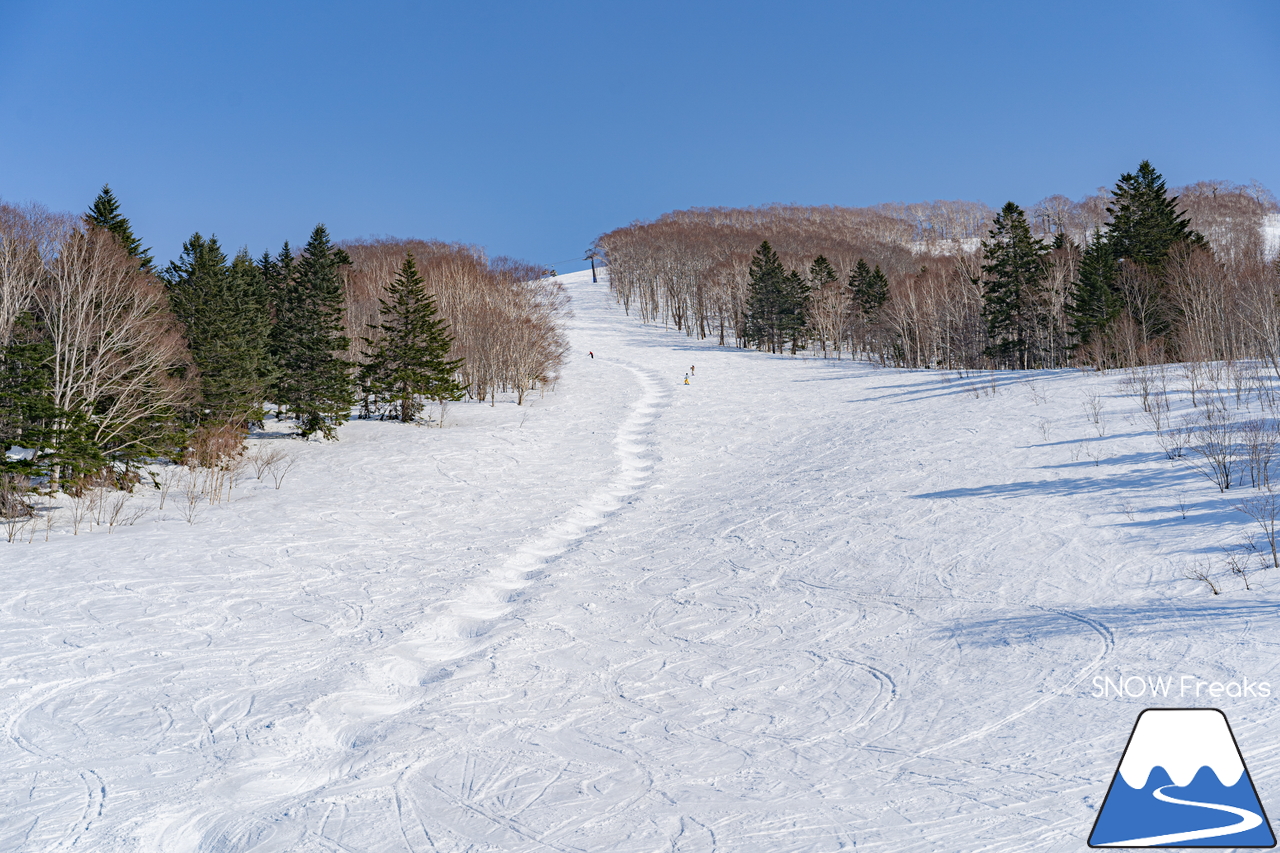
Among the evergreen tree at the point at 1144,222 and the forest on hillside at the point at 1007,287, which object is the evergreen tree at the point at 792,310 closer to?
the forest on hillside at the point at 1007,287

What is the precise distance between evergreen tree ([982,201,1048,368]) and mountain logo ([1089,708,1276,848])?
50.8 meters

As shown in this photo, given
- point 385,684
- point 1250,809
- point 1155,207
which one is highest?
→ point 1155,207

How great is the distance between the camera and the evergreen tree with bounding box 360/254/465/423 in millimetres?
36344

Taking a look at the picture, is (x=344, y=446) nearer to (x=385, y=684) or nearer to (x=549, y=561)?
(x=549, y=561)

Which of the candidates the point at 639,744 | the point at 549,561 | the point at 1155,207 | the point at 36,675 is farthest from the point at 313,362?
the point at 1155,207

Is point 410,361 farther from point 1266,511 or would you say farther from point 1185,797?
point 1185,797

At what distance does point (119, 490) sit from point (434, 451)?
1049 cm

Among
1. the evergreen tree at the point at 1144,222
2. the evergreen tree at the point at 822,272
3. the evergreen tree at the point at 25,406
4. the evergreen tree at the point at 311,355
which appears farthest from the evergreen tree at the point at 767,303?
the evergreen tree at the point at 25,406

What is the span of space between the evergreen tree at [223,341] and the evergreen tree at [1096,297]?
4144 cm

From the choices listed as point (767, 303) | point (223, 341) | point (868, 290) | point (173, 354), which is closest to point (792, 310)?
point (767, 303)

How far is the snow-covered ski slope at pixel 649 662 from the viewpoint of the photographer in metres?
5.62

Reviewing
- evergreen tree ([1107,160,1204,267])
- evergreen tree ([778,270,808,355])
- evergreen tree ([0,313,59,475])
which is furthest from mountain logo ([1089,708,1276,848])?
evergreen tree ([778,270,808,355])

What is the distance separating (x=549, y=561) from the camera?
1439 cm

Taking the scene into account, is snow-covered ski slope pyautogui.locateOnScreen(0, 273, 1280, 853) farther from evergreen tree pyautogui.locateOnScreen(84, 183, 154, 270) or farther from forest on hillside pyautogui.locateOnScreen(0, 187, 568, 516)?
evergreen tree pyautogui.locateOnScreen(84, 183, 154, 270)
